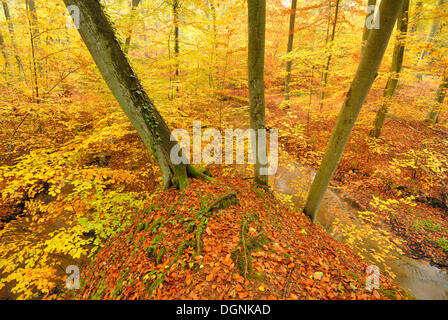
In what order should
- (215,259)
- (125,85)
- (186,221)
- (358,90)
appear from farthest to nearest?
(358,90), (125,85), (186,221), (215,259)

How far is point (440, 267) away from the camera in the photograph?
565cm

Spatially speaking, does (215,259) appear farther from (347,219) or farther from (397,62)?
(397,62)

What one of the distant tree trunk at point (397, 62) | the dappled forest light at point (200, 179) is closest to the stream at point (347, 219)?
the dappled forest light at point (200, 179)

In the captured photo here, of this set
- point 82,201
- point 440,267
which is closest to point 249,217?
point 82,201

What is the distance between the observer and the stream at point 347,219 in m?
5.16

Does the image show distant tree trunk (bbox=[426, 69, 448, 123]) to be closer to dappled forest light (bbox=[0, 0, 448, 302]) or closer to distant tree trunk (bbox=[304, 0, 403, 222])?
dappled forest light (bbox=[0, 0, 448, 302])

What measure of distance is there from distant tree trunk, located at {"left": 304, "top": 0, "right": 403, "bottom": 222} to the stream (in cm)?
250

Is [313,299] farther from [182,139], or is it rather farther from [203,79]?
[203,79]

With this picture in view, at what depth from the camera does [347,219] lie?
7184 millimetres

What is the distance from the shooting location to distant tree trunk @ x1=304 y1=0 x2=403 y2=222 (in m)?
3.35

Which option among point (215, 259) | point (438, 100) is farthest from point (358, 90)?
point (438, 100)

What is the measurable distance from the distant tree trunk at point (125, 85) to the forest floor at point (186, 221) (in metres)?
0.72

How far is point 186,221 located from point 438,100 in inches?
660

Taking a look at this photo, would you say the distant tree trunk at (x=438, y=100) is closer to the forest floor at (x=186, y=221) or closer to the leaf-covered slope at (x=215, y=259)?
the forest floor at (x=186, y=221)
